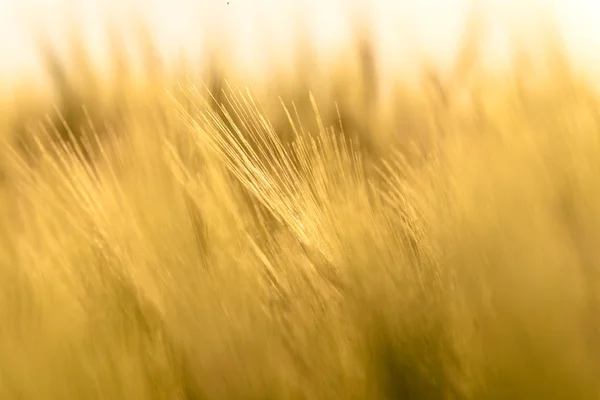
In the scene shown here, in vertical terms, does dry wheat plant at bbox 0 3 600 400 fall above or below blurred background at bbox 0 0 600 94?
below

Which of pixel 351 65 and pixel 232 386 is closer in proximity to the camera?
pixel 232 386

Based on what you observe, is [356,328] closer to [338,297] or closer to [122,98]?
[338,297]

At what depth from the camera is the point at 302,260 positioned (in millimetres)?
421

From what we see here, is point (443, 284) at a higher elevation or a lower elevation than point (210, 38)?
lower

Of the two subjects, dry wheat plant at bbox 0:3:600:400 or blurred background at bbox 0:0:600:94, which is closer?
dry wheat plant at bbox 0:3:600:400

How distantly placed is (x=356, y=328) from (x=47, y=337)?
0.24 meters

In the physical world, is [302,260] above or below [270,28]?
below

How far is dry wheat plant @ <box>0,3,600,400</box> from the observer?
401 mm

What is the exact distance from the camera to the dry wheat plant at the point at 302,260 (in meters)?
0.40

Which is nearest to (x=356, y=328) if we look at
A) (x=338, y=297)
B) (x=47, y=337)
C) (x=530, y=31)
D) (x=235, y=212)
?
(x=338, y=297)

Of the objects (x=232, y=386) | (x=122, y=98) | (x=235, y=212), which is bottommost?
(x=232, y=386)

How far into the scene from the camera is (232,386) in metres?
0.41

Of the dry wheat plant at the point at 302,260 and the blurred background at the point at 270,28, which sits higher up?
the blurred background at the point at 270,28

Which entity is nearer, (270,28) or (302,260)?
(302,260)
